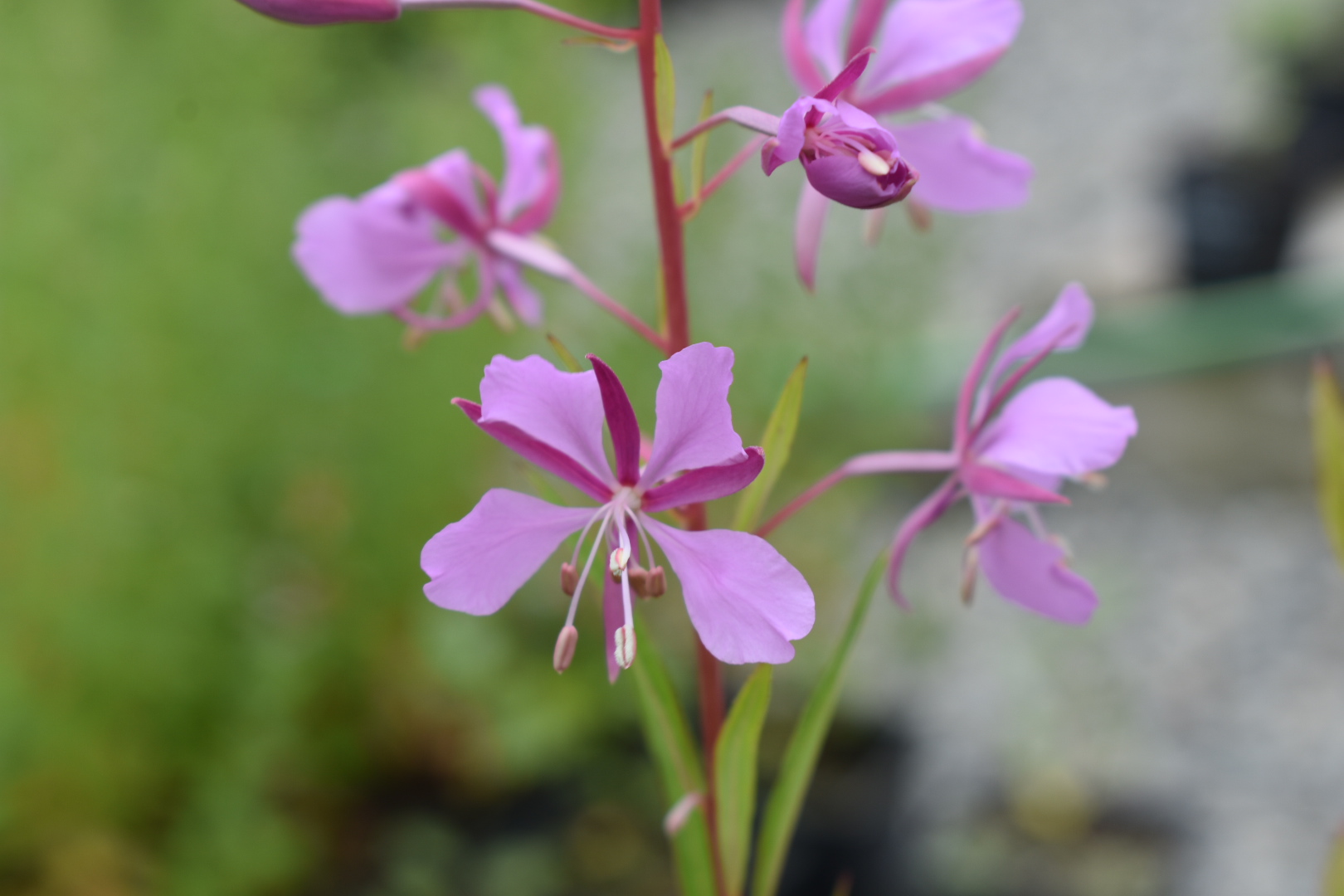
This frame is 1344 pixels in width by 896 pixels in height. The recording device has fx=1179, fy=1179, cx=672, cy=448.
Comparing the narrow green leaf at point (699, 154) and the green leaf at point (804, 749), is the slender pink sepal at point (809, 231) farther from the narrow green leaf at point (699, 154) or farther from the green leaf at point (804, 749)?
the green leaf at point (804, 749)

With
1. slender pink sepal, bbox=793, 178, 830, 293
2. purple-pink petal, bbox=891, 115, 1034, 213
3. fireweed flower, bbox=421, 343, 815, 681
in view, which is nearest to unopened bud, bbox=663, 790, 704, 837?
fireweed flower, bbox=421, 343, 815, 681

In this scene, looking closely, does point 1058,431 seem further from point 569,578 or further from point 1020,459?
point 569,578

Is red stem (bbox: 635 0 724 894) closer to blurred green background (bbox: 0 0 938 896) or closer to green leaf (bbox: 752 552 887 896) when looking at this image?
green leaf (bbox: 752 552 887 896)

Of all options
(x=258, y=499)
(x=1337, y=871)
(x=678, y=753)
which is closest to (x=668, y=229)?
(x=678, y=753)

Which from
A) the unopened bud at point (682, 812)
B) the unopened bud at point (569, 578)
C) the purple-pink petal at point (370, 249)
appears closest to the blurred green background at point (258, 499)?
the purple-pink petal at point (370, 249)

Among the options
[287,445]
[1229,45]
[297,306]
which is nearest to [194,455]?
[287,445]
